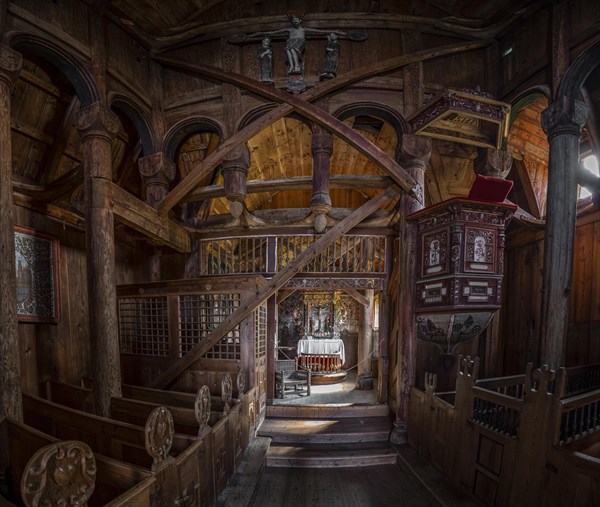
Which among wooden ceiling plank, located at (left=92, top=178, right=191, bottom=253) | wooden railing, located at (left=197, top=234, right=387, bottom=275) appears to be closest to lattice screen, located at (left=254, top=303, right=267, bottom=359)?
wooden railing, located at (left=197, top=234, right=387, bottom=275)

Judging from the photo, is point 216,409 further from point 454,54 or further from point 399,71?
point 454,54

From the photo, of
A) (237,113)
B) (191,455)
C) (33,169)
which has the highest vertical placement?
(237,113)

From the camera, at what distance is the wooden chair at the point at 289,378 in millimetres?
7145

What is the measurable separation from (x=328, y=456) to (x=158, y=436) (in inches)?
125

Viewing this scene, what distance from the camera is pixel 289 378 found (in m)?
7.92

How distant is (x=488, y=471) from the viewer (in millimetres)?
3395

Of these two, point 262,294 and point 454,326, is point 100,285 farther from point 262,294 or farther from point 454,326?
point 454,326

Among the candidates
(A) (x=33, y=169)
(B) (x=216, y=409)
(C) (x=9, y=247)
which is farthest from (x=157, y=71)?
(B) (x=216, y=409)

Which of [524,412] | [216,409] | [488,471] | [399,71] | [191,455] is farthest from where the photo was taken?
[399,71]

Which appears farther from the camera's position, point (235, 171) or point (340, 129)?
point (235, 171)

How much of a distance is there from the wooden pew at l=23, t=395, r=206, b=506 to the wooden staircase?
2.16m

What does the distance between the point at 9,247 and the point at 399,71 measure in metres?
6.30

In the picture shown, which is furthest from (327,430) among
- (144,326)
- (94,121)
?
(94,121)

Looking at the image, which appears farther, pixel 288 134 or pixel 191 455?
pixel 288 134
